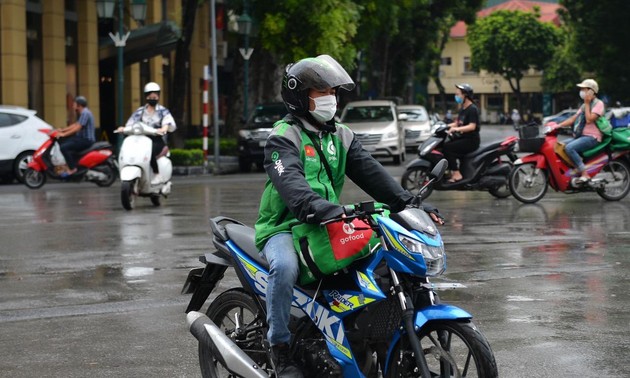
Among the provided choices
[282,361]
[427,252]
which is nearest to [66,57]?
[282,361]

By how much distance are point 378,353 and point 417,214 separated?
2.03 ft

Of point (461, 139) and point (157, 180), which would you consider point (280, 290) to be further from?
point (461, 139)

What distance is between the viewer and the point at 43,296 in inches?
350

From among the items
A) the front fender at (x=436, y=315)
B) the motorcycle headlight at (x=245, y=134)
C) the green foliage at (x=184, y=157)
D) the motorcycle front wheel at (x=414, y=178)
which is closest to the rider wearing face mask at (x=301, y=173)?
the front fender at (x=436, y=315)

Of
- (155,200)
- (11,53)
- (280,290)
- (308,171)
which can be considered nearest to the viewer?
(280,290)

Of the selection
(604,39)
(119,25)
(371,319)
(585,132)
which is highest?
(604,39)

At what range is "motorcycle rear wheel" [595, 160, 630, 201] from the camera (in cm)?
1717

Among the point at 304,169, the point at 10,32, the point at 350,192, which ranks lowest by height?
the point at 350,192

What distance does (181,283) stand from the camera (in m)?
9.36

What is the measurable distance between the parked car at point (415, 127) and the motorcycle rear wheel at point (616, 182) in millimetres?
23030

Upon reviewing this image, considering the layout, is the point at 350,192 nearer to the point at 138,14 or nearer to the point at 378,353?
the point at 138,14

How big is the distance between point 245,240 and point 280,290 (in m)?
0.51

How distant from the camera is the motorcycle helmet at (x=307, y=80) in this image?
5.34 metres

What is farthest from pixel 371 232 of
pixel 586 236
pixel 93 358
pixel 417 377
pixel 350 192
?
pixel 350 192
